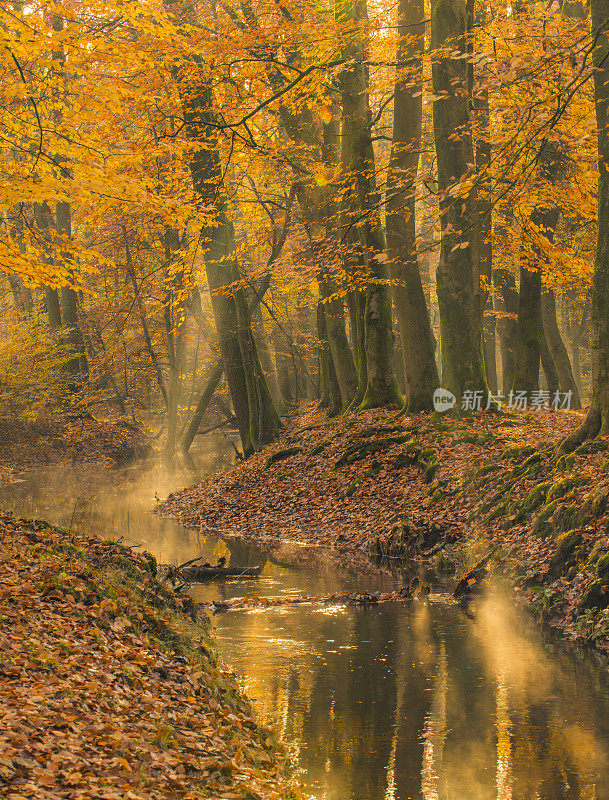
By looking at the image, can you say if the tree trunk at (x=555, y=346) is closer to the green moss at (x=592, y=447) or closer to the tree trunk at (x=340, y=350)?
the tree trunk at (x=340, y=350)

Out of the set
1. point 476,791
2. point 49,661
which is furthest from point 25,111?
point 476,791

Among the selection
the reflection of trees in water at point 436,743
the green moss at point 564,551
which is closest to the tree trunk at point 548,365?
the green moss at point 564,551

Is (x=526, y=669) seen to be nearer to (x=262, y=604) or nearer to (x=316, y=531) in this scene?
(x=262, y=604)

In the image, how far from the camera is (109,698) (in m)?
4.99

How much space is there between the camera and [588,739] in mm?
5648

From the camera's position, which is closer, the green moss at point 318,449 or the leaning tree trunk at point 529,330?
the green moss at point 318,449

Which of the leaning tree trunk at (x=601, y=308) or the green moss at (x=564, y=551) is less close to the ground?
the leaning tree trunk at (x=601, y=308)

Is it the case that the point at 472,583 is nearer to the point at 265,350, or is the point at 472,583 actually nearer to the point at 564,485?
the point at 564,485

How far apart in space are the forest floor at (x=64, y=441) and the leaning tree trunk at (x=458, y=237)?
1603 cm

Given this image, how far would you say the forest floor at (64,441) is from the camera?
27.3 m

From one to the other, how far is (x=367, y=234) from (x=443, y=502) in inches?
274

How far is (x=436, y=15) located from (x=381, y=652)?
39.2 feet

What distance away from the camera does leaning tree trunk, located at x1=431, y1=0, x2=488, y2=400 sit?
1439 centimetres

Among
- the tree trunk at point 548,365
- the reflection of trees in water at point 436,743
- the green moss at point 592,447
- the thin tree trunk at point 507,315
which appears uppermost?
the thin tree trunk at point 507,315
